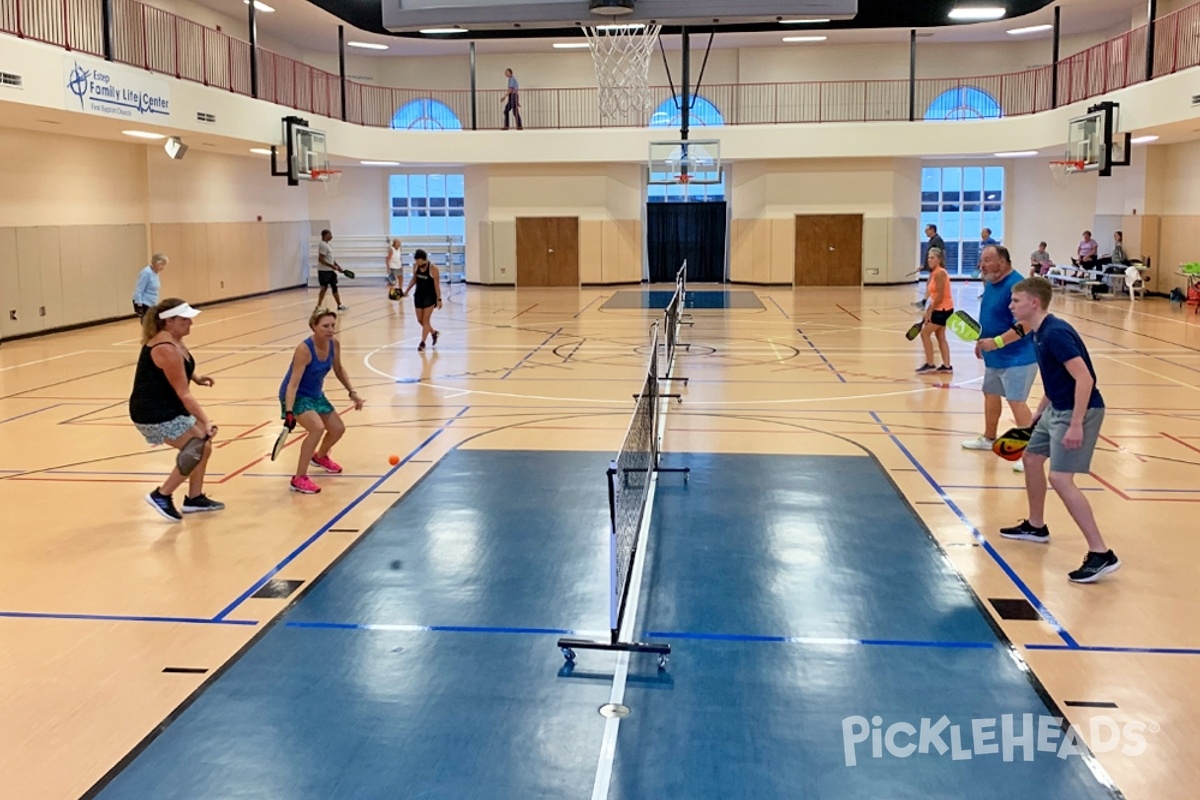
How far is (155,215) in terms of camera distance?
2870cm

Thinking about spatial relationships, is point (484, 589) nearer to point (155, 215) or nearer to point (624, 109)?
point (624, 109)

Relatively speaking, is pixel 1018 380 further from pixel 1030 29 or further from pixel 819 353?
pixel 1030 29

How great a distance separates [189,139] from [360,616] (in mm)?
22700

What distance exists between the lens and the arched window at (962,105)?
4041 centimetres

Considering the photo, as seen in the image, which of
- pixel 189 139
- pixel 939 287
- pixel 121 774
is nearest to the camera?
pixel 121 774

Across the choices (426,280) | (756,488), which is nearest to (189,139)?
(426,280)

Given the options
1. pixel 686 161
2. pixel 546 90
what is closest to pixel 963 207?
pixel 686 161

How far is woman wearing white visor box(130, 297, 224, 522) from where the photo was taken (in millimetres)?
8906

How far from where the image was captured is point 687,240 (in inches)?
1640

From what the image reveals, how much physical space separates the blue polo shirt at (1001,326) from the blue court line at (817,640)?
15.6ft

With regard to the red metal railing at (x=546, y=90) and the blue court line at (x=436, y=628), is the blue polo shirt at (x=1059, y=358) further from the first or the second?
the red metal railing at (x=546, y=90)

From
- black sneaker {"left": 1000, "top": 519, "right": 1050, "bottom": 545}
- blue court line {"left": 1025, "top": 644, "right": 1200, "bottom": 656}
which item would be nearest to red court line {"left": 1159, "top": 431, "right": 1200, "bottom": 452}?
→ black sneaker {"left": 1000, "top": 519, "right": 1050, "bottom": 545}

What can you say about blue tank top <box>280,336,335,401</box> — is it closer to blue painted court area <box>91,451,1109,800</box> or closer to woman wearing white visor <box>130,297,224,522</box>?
woman wearing white visor <box>130,297,224,522</box>

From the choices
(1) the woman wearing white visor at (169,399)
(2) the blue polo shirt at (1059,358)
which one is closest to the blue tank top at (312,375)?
(1) the woman wearing white visor at (169,399)
